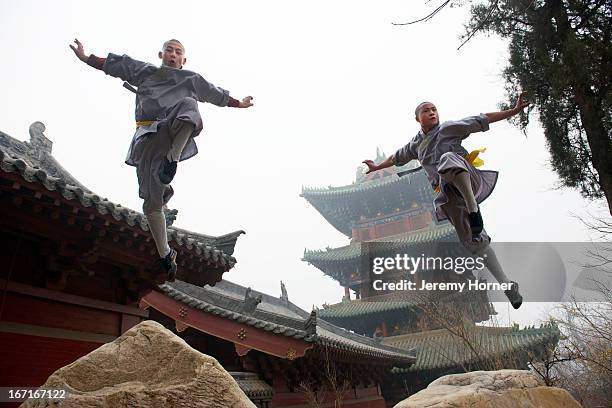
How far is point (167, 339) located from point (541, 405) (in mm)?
3059

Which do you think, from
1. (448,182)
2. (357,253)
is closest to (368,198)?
(357,253)

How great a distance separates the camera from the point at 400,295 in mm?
18672

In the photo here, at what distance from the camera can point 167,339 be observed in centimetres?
308

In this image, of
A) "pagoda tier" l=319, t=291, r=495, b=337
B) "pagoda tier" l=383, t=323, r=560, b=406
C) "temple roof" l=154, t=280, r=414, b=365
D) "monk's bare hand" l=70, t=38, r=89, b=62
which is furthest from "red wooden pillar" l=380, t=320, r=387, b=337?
"monk's bare hand" l=70, t=38, r=89, b=62

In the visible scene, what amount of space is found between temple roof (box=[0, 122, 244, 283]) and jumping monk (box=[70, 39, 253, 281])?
123 cm

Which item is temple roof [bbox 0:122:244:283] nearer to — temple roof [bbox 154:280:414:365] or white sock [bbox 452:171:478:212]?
temple roof [bbox 154:280:414:365]

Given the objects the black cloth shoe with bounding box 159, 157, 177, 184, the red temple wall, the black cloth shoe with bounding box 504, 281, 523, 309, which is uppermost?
the red temple wall

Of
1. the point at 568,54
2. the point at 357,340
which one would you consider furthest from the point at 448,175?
the point at 357,340

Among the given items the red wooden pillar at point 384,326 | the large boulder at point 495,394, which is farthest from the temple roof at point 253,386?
the red wooden pillar at point 384,326

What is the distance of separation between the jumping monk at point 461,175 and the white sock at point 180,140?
68.6 inches

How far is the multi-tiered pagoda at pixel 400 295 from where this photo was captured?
51.2 feet

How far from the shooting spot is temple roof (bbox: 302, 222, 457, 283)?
65.3 feet

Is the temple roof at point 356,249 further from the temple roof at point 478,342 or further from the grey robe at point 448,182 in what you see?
the grey robe at point 448,182

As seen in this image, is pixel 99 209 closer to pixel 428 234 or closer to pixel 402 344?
pixel 402 344
